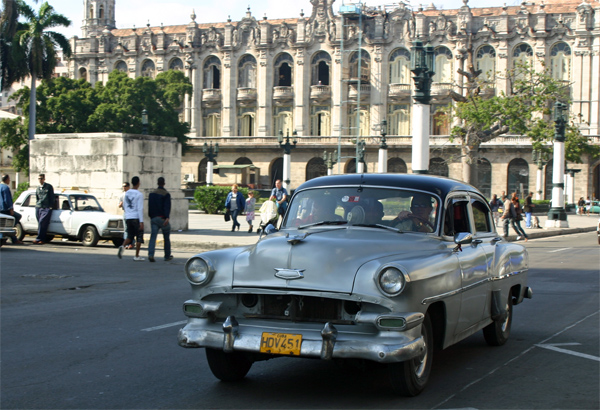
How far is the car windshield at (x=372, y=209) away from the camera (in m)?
6.50

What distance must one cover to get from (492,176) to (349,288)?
6454 cm

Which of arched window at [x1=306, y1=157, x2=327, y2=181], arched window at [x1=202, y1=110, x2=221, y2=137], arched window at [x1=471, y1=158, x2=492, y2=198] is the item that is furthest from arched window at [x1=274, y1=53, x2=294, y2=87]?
arched window at [x1=471, y1=158, x2=492, y2=198]

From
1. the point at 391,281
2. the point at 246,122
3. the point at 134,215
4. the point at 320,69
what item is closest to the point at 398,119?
the point at 320,69

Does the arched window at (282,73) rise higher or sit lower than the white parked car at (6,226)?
higher

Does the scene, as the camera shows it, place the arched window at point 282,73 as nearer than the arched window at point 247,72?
Yes

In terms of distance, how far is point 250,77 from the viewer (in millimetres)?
75875

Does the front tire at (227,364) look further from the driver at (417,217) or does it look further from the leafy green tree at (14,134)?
the leafy green tree at (14,134)

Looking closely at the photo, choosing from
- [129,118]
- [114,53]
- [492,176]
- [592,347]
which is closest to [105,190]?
[592,347]

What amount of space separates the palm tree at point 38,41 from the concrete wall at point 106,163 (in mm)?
27464

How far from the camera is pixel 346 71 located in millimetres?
71875

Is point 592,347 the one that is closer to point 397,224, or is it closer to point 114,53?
point 397,224

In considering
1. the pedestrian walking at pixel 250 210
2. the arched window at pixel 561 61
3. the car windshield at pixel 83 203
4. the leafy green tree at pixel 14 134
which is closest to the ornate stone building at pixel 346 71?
the arched window at pixel 561 61

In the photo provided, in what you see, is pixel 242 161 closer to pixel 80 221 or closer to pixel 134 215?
pixel 80 221

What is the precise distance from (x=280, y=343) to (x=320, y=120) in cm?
6872
